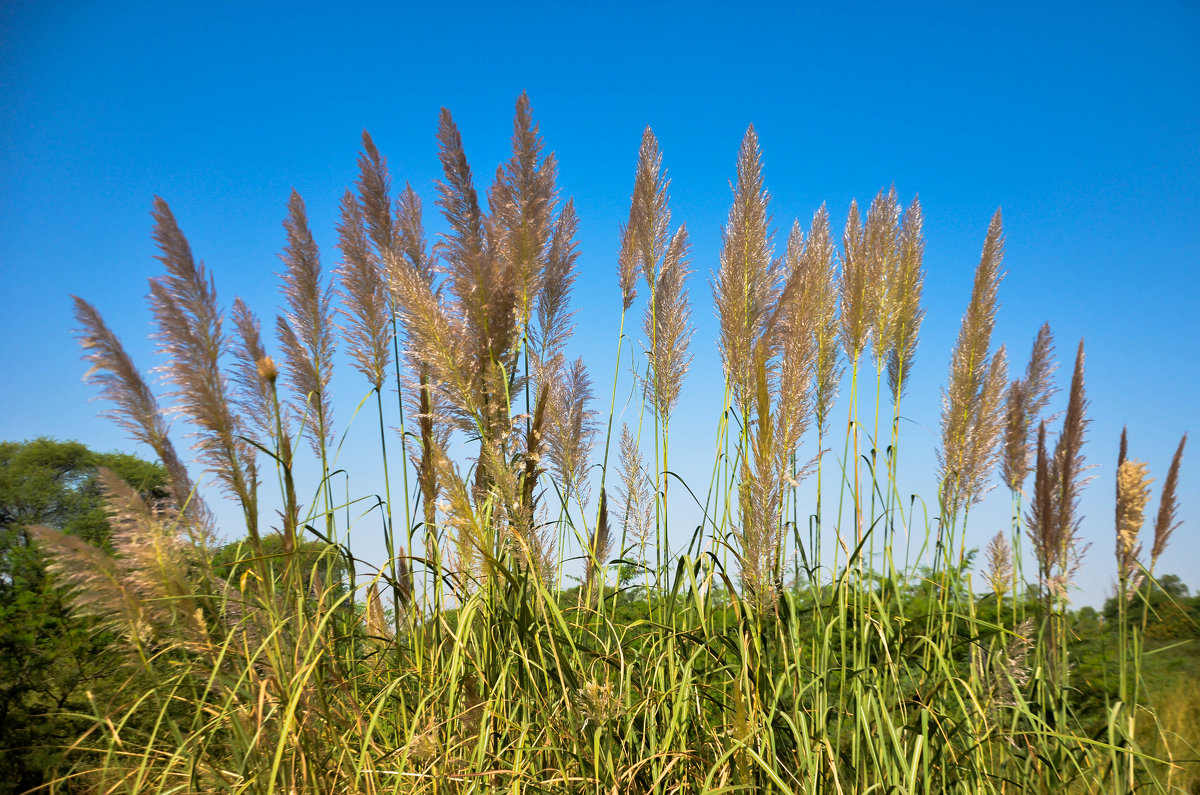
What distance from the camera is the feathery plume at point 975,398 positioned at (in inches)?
106

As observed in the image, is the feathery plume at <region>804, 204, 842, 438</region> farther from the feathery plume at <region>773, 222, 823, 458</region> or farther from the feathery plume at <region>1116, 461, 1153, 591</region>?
the feathery plume at <region>1116, 461, 1153, 591</region>

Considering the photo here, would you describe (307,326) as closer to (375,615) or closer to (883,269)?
(375,615)

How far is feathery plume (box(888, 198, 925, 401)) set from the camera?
108 inches

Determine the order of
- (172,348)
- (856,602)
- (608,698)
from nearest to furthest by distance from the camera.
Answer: (608,698) → (172,348) → (856,602)

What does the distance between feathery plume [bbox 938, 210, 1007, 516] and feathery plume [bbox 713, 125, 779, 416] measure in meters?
0.85

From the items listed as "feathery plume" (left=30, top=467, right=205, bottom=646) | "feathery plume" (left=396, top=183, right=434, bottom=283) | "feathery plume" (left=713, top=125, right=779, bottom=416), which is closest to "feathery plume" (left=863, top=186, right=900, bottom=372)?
"feathery plume" (left=713, top=125, right=779, bottom=416)

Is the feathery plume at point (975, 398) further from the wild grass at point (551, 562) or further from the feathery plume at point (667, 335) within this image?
the feathery plume at point (667, 335)

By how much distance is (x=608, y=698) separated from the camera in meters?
1.55

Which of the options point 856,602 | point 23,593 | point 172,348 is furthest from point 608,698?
point 23,593

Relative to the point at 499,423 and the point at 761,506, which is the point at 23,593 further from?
the point at 761,506

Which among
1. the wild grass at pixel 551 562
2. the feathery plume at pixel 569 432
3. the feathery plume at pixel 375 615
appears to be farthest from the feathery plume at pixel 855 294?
the feathery plume at pixel 375 615

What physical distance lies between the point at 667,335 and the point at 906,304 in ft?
3.13

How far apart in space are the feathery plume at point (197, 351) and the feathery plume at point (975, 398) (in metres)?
2.45

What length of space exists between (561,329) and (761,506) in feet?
3.07
